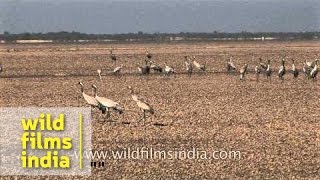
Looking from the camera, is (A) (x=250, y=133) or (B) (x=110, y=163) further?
(A) (x=250, y=133)

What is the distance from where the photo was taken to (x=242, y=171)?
13.7 metres

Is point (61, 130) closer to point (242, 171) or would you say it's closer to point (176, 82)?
point (242, 171)

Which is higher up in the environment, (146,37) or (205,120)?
(205,120)

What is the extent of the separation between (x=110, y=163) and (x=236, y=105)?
886 cm

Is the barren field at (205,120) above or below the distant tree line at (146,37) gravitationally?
above

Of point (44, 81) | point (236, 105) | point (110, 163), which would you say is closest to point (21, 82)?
point (44, 81)

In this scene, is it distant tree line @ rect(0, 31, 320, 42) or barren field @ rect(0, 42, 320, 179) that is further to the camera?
distant tree line @ rect(0, 31, 320, 42)

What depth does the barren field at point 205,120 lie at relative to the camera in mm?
13930

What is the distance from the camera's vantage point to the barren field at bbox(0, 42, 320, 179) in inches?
548

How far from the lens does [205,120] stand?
19484 mm

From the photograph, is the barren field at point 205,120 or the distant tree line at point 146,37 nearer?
the barren field at point 205,120

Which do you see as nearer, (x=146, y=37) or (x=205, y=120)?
(x=205, y=120)

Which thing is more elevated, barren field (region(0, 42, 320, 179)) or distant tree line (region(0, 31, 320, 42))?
barren field (region(0, 42, 320, 179))

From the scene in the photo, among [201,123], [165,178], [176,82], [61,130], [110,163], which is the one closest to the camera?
[165,178]
